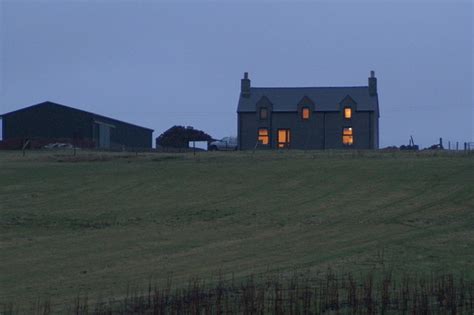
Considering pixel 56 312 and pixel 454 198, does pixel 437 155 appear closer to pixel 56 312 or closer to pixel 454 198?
pixel 454 198

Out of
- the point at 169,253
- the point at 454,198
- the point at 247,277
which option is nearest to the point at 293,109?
the point at 454,198

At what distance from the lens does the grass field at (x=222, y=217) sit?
90.4ft

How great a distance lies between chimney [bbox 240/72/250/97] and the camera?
96.7 metres

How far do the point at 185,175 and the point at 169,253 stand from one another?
2532 centimetres

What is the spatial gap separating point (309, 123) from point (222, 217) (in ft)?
175

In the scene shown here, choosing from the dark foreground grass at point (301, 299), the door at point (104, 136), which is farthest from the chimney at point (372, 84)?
the dark foreground grass at point (301, 299)

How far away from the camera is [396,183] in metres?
51.7

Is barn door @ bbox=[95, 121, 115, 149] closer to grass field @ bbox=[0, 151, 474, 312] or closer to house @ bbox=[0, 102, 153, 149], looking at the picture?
house @ bbox=[0, 102, 153, 149]

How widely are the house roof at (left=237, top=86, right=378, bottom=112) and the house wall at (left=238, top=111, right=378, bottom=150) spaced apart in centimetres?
66

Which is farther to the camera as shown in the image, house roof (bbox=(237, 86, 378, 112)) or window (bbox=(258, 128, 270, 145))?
house roof (bbox=(237, 86, 378, 112))

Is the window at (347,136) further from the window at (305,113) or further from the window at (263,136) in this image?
the window at (263,136)

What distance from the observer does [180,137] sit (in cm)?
11138

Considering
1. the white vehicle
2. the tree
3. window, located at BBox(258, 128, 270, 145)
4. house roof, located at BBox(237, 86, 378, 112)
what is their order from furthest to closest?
1. the tree
2. the white vehicle
3. house roof, located at BBox(237, 86, 378, 112)
4. window, located at BBox(258, 128, 270, 145)

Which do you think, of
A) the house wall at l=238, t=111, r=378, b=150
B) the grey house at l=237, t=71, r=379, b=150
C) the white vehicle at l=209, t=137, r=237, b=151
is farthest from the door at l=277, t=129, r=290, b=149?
the white vehicle at l=209, t=137, r=237, b=151
